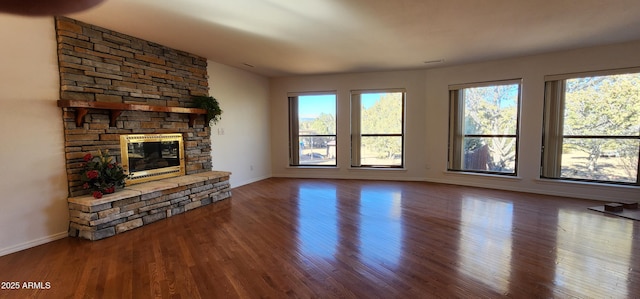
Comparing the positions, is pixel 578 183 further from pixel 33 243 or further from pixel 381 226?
pixel 33 243

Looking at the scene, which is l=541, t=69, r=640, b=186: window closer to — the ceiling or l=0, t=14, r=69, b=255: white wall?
the ceiling

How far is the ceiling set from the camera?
114 inches

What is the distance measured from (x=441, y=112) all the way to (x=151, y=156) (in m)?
5.45

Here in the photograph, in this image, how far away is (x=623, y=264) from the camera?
2490mm

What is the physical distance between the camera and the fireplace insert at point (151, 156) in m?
3.87

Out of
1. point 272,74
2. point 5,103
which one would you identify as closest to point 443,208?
point 272,74

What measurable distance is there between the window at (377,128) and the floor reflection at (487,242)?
95.2 inches

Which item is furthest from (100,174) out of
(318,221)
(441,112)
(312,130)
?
(441,112)

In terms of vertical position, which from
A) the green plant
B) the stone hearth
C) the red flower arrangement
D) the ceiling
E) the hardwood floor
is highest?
the ceiling

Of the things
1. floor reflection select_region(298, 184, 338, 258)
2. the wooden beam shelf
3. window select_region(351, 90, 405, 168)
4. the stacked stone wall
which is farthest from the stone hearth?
window select_region(351, 90, 405, 168)

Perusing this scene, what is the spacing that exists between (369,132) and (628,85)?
431 cm

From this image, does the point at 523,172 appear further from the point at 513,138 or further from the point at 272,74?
the point at 272,74

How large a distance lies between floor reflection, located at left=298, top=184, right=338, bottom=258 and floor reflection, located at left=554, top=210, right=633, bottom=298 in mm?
1907

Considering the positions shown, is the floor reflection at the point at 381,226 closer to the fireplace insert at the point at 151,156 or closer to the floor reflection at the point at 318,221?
the floor reflection at the point at 318,221
